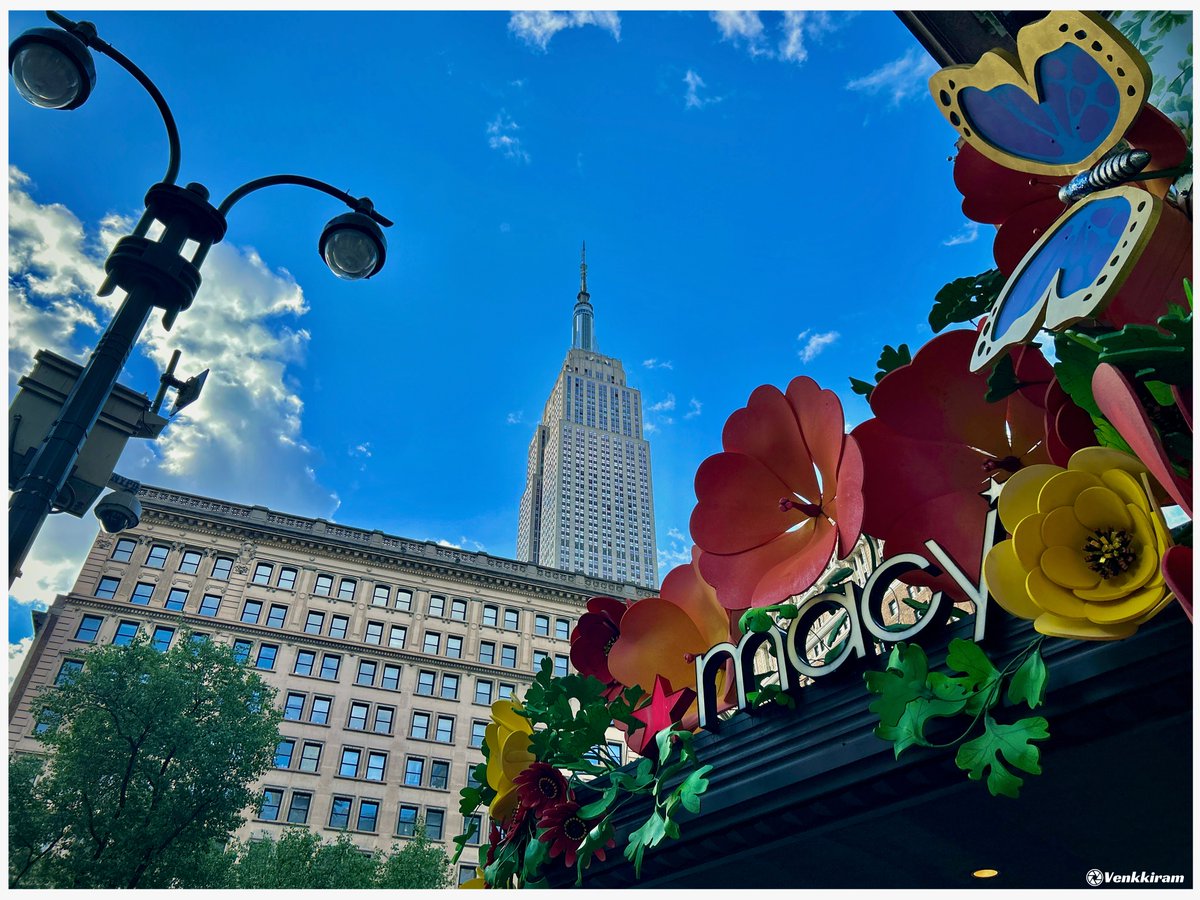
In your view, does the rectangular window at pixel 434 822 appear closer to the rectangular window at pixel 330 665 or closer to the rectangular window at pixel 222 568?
the rectangular window at pixel 330 665

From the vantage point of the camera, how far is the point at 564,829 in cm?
341

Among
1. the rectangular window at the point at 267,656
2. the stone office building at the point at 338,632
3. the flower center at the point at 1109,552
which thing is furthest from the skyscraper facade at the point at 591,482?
the flower center at the point at 1109,552

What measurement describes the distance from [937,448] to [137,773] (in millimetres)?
25009

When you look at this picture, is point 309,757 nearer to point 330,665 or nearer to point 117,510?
point 330,665

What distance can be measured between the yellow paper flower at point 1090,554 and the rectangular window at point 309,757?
45.7m

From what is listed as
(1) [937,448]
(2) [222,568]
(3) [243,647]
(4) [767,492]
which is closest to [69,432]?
(4) [767,492]

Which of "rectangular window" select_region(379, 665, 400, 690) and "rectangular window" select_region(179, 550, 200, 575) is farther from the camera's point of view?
"rectangular window" select_region(379, 665, 400, 690)

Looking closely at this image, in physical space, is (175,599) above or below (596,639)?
above

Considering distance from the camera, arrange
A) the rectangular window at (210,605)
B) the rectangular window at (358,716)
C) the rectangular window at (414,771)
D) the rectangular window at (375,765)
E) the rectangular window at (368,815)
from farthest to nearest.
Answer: the rectangular window at (210,605) < the rectangular window at (358,716) < the rectangular window at (414,771) < the rectangular window at (375,765) < the rectangular window at (368,815)

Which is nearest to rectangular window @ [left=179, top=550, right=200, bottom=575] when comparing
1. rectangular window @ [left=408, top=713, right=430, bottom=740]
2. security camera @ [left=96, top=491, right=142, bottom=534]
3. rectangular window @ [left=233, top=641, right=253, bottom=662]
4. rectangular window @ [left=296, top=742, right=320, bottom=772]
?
rectangular window @ [left=233, top=641, right=253, bottom=662]

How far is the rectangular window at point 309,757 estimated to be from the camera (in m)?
42.0

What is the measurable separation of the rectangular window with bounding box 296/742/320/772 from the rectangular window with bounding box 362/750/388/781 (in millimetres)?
2592

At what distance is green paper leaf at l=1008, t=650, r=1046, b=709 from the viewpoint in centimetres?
202

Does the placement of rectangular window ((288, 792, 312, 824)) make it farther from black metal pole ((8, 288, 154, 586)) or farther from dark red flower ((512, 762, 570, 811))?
dark red flower ((512, 762, 570, 811))
